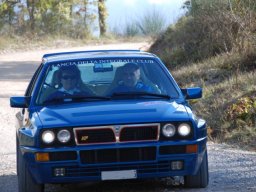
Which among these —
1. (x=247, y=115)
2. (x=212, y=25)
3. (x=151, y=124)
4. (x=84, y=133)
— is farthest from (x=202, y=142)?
(x=212, y=25)

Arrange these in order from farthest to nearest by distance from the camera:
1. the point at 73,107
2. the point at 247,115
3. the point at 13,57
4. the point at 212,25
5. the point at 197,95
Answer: the point at 13,57
the point at 212,25
the point at 247,115
the point at 197,95
the point at 73,107

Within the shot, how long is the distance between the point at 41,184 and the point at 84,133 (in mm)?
711

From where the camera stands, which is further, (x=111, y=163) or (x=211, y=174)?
(x=211, y=174)

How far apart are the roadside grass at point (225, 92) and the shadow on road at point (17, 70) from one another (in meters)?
8.32

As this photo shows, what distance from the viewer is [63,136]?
7.77 m

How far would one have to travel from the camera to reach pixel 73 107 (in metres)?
8.32

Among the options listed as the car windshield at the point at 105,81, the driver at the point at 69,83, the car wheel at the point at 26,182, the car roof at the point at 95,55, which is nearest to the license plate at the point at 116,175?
the car wheel at the point at 26,182

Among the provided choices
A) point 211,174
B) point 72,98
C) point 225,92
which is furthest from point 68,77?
point 225,92

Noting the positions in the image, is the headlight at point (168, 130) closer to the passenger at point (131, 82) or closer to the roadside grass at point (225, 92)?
the passenger at point (131, 82)

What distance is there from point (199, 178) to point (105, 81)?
1.61 m

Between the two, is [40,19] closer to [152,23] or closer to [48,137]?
[152,23]

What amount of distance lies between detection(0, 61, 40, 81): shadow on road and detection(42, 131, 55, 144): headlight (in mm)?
18861

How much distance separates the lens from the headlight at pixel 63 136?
7766 millimetres

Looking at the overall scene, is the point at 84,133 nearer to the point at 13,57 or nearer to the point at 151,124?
the point at 151,124
